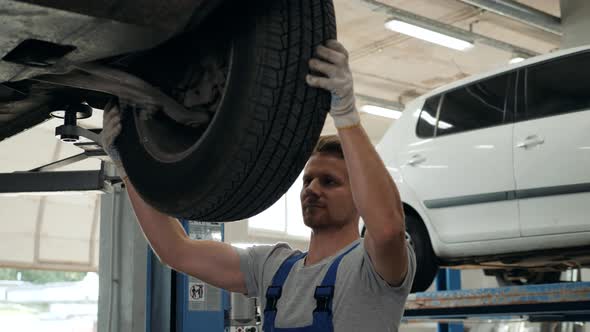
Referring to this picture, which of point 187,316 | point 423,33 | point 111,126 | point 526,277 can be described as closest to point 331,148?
point 111,126

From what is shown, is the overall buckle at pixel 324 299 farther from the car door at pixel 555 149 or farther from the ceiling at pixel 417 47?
the ceiling at pixel 417 47

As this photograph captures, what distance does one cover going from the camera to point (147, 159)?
68.9 inches

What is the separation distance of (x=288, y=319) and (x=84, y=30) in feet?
3.73

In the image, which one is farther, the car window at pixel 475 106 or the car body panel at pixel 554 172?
the car window at pixel 475 106

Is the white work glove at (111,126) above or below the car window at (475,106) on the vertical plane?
below

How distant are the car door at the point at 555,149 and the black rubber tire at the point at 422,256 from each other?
628 millimetres

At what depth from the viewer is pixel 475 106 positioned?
12.4ft

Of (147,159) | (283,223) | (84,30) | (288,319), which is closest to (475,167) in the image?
(288,319)

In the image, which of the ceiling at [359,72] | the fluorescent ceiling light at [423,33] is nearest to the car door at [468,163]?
the fluorescent ceiling light at [423,33]

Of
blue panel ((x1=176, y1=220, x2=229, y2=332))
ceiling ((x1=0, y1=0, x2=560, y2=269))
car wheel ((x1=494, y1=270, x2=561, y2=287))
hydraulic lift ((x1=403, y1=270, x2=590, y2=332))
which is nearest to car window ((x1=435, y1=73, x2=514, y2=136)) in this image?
hydraulic lift ((x1=403, y1=270, x2=590, y2=332))

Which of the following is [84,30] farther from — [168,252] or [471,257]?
[471,257]

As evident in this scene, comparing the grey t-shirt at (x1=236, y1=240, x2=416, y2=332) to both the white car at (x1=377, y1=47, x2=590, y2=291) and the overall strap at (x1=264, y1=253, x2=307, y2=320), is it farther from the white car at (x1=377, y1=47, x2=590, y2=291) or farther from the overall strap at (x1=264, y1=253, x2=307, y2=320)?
the white car at (x1=377, y1=47, x2=590, y2=291)

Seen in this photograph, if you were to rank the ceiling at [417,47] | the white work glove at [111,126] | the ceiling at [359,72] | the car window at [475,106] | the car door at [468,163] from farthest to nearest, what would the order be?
the ceiling at [359,72] → the ceiling at [417,47] → the car window at [475,106] → the car door at [468,163] → the white work glove at [111,126]

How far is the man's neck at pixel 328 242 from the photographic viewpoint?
2338 millimetres
